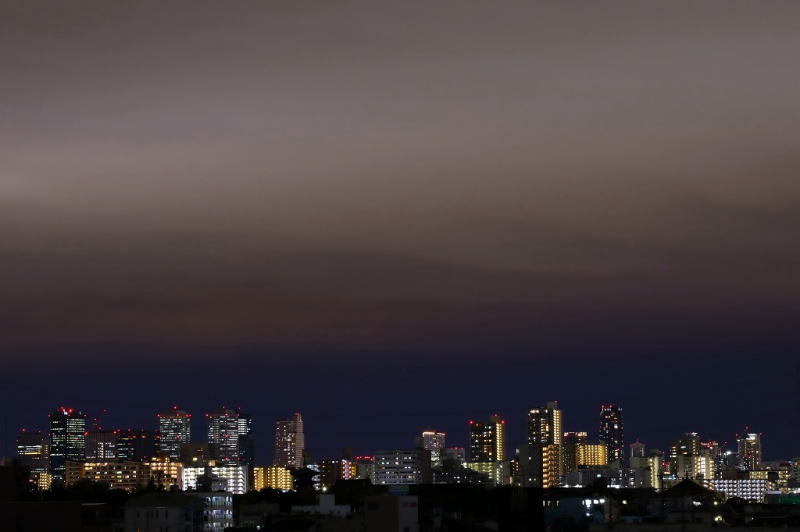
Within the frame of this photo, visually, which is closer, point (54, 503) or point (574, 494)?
point (54, 503)

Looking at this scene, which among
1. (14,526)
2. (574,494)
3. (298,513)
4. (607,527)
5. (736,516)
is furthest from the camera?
(574,494)

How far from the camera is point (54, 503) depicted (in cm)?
8562

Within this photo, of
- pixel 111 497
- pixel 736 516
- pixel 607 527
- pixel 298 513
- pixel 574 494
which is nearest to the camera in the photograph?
pixel 607 527

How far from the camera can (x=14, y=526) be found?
83.1m

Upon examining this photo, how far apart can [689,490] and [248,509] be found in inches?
1928

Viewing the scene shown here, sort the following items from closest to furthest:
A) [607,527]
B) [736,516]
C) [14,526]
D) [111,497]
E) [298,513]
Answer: [607,527] < [14,526] < [298,513] < [736,516] < [111,497]

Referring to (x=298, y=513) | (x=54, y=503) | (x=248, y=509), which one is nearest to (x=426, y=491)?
(x=248, y=509)

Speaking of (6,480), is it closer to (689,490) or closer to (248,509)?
(248,509)

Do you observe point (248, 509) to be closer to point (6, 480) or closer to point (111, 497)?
point (6, 480)

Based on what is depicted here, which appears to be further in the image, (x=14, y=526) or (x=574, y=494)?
(x=574, y=494)

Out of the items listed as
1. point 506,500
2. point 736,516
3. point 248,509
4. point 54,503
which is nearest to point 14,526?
point 54,503

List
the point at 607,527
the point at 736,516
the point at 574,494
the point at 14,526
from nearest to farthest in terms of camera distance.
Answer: the point at 607,527 < the point at 14,526 < the point at 736,516 < the point at 574,494

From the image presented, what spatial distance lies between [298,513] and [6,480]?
19.3 meters

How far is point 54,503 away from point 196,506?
29.9 feet
